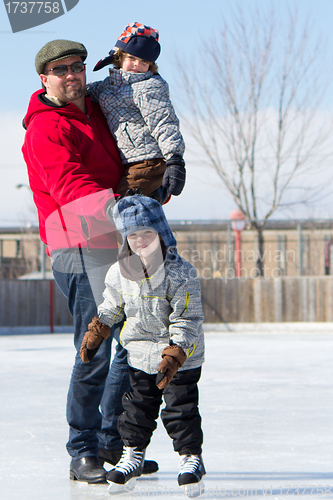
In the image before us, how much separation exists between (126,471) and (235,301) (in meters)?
9.05

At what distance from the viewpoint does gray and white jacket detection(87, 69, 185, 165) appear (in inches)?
81.4

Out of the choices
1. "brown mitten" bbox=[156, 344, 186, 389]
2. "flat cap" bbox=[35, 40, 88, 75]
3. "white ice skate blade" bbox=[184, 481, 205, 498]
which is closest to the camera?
"brown mitten" bbox=[156, 344, 186, 389]

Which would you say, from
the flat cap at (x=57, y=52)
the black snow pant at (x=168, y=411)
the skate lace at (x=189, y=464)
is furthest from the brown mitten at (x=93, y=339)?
the flat cap at (x=57, y=52)

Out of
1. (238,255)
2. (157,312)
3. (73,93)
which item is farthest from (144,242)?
(238,255)

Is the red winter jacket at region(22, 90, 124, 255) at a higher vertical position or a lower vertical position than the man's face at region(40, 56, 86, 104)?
lower

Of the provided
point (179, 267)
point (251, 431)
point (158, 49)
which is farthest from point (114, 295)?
point (251, 431)

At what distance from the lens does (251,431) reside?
9.90 ft

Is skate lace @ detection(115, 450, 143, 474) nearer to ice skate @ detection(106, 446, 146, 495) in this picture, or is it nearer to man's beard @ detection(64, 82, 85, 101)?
ice skate @ detection(106, 446, 146, 495)

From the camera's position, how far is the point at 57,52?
6.84 ft

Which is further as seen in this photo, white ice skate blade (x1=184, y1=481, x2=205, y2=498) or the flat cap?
the flat cap

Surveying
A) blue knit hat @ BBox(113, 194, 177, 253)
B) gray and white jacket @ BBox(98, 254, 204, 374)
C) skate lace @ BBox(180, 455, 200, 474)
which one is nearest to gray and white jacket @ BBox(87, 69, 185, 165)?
blue knit hat @ BBox(113, 194, 177, 253)

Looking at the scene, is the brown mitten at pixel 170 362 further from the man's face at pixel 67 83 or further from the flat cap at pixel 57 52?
the flat cap at pixel 57 52

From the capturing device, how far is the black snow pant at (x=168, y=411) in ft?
6.23

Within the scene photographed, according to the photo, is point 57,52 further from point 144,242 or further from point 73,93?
point 144,242
